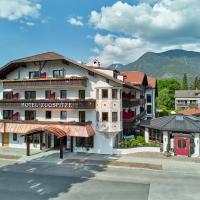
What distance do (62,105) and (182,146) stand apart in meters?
16.8

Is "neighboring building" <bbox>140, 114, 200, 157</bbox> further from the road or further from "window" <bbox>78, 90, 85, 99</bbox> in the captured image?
"window" <bbox>78, 90, 85, 99</bbox>

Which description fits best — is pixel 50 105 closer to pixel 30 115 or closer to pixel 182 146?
pixel 30 115

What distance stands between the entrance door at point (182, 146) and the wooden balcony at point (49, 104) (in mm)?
11956

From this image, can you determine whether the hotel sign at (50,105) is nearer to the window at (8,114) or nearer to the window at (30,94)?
the window at (30,94)

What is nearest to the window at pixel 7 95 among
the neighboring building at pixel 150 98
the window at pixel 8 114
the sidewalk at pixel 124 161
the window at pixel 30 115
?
the window at pixel 8 114

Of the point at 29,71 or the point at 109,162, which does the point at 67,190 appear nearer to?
the point at 109,162

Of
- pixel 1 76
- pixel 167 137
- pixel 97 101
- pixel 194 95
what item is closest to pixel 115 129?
pixel 97 101

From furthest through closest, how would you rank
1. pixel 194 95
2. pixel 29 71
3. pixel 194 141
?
pixel 194 95, pixel 29 71, pixel 194 141

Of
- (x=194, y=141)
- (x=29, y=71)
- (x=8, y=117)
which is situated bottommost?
(x=194, y=141)

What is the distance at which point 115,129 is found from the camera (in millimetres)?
38000

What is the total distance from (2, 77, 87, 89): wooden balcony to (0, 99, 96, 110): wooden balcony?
2.10 m

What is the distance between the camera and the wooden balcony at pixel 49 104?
37.8 meters

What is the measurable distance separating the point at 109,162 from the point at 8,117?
1904 centimetres

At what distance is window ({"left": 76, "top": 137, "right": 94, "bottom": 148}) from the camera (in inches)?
1548
